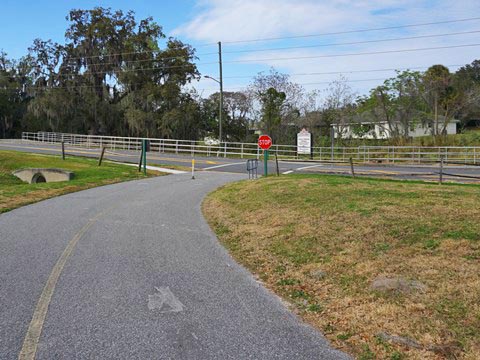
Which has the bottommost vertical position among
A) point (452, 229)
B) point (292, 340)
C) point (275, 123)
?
point (292, 340)

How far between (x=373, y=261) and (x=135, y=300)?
10.4ft

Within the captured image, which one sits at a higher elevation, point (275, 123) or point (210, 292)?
point (275, 123)

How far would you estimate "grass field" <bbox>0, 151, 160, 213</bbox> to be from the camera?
1495 centimetres

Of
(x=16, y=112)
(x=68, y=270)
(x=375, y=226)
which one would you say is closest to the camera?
(x=68, y=270)

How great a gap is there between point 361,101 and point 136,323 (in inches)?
1890

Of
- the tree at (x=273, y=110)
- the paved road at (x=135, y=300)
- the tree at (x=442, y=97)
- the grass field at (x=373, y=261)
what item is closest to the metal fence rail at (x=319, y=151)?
the tree at (x=273, y=110)

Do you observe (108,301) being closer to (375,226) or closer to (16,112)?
(375,226)

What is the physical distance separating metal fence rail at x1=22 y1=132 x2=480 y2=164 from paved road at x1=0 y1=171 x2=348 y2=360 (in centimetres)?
1508

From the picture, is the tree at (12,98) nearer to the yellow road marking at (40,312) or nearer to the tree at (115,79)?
the tree at (115,79)

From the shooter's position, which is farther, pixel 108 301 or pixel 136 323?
pixel 108 301

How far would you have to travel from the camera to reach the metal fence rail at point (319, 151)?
105 feet

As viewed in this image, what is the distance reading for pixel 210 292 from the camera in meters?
5.57

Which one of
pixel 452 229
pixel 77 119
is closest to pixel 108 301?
pixel 452 229

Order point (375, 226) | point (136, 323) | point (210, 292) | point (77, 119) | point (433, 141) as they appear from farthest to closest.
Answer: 1. point (77, 119)
2. point (433, 141)
3. point (375, 226)
4. point (210, 292)
5. point (136, 323)
